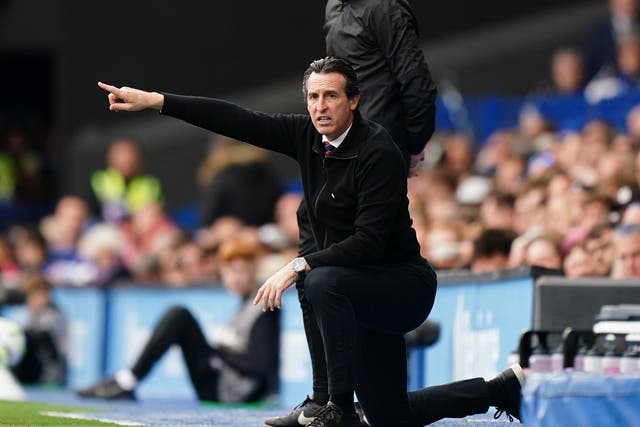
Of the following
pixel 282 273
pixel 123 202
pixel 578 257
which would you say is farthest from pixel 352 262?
pixel 123 202

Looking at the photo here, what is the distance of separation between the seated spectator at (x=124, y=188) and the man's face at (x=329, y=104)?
10828 mm

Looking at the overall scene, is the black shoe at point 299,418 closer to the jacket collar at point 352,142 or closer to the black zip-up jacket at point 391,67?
the jacket collar at point 352,142

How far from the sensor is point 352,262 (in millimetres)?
6488

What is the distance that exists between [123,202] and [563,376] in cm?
1222

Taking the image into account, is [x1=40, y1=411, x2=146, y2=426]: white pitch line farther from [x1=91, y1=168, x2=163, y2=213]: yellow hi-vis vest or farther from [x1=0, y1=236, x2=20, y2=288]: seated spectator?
[x1=91, y1=168, x2=163, y2=213]: yellow hi-vis vest

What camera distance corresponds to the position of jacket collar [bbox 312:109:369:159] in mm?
6617

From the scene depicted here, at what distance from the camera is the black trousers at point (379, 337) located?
6.40 m

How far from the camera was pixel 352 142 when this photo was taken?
6.64 meters

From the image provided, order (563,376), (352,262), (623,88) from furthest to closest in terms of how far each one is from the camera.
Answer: (623,88) < (352,262) < (563,376)

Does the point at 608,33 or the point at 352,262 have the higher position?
the point at 608,33

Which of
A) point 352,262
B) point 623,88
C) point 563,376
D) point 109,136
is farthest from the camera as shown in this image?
point 109,136

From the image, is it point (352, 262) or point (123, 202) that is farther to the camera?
point (123, 202)

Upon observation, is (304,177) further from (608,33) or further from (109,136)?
(109,136)

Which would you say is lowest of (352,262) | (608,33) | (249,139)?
(352,262)
